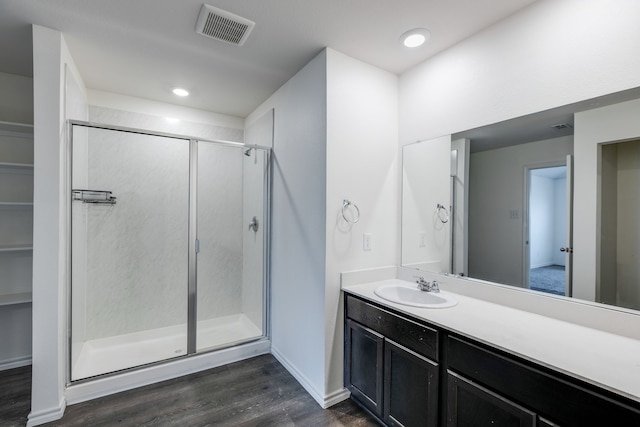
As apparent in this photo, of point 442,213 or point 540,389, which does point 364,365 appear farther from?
point 442,213

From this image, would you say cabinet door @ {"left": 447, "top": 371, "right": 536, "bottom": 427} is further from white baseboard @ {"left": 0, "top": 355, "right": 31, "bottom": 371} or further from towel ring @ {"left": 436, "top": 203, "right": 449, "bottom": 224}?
white baseboard @ {"left": 0, "top": 355, "right": 31, "bottom": 371}

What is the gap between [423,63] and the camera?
2.26m

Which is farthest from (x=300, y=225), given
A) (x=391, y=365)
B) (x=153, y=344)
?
(x=153, y=344)

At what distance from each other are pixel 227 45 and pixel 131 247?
2.26 meters

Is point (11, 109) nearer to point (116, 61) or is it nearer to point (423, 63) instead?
point (116, 61)

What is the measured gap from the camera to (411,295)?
213 centimetres

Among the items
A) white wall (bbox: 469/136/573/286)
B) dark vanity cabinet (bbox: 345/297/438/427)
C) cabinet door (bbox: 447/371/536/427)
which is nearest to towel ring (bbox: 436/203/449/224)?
white wall (bbox: 469/136/573/286)

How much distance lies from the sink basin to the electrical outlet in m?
0.31

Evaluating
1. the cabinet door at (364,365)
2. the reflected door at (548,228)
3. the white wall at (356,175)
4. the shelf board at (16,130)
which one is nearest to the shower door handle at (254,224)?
the white wall at (356,175)

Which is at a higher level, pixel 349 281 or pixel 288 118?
pixel 288 118

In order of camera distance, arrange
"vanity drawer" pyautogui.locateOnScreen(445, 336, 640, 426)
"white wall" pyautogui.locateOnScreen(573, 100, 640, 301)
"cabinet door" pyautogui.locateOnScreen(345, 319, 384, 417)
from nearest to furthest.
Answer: "vanity drawer" pyautogui.locateOnScreen(445, 336, 640, 426), "white wall" pyautogui.locateOnScreen(573, 100, 640, 301), "cabinet door" pyautogui.locateOnScreen(345, 319, 384, 417)

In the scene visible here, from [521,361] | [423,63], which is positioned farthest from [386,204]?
[521,361]

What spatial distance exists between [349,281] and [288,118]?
1.52 m

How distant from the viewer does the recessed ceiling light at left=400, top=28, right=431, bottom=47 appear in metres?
1.90
